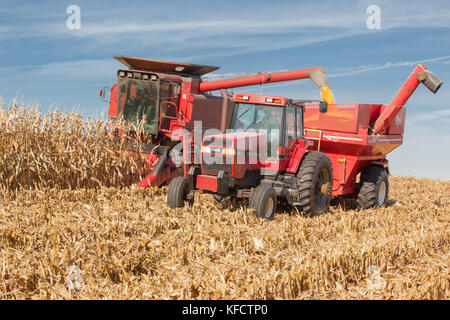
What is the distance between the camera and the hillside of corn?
4035 millimetres

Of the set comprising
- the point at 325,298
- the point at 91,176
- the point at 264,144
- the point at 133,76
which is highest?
the point at 133,76

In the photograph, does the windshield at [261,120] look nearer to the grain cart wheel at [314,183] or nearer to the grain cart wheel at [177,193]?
the grain cart wheel at [314,183]

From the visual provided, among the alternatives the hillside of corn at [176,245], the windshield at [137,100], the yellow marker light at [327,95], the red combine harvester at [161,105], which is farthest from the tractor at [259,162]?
the windshield at [137,100]

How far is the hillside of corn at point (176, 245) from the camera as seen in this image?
4035 mm

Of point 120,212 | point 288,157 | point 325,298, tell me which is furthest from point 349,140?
point 325,298

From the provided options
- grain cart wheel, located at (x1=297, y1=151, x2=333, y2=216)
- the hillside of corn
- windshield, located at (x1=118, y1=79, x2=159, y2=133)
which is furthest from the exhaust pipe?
windshield, located at (x1=118, y1=79, x2=159, y2=133)

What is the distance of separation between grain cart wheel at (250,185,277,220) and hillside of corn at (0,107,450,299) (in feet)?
0.63

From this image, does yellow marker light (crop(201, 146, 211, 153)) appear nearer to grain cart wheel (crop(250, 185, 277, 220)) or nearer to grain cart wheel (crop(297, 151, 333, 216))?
grain cart wheel (crop(250, 185, 277, 220))

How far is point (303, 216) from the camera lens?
7.73 metres

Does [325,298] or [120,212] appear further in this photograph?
[120,212]

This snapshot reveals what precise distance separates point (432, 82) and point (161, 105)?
20.7 ft

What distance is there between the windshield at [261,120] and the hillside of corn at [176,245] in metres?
1.28
